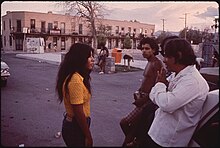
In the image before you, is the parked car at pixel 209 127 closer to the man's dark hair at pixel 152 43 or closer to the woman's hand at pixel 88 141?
the woman's hand at pixel 88 141

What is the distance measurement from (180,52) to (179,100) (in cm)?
32

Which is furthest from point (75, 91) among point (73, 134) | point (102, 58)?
point (102, 58)

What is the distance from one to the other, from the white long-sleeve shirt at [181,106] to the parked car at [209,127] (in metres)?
0.03

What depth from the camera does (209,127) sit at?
1.63m

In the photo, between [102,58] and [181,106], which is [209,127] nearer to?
[181,106]

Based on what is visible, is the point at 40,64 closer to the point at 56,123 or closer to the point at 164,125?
the point at 56,123

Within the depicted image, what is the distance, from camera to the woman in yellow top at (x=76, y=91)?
2021 mm

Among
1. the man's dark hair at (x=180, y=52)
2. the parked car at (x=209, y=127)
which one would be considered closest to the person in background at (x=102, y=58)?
the man's dark hair at (x=180, y=52)

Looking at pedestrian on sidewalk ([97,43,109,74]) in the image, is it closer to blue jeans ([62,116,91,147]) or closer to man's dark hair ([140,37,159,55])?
man's dark hair ([140,37,159,55])

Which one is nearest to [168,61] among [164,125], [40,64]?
[164,125]

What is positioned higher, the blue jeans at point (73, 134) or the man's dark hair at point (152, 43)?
the man's dark hair at point (152, 43)

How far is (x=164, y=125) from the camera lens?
1.73 metres

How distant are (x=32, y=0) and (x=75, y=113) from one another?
Answer: 37.7 inches

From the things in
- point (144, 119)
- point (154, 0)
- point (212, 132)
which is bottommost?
point (144, 119)
